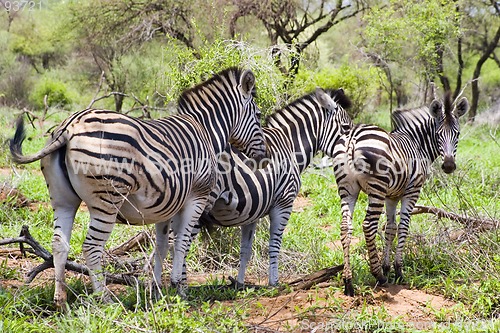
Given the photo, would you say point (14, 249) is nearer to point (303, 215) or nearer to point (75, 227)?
point (75, 227)

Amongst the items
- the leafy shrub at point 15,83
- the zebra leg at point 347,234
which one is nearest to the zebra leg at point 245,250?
the zebra leg at point 347,234

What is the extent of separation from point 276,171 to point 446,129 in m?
1.97

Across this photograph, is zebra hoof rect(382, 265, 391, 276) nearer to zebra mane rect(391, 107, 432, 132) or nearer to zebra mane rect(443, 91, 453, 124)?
zebra mane rect(391, 107, 432, 132)

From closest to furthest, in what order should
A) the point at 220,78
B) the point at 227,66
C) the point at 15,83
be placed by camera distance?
the point at 220,78 < the point at 227,66 < the point at 15,83

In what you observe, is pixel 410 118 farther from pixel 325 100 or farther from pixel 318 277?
pixel 318 277

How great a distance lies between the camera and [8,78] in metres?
28.2

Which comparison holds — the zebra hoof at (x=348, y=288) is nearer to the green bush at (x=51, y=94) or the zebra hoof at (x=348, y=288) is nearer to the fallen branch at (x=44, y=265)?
the fallen branch at (x=44, y=265)

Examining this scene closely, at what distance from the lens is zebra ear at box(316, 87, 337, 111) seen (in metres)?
6.81

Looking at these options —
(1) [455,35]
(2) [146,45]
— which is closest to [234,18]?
(2) [146,45]

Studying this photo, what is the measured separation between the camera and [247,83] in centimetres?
630

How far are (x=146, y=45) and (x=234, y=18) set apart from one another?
495 cm

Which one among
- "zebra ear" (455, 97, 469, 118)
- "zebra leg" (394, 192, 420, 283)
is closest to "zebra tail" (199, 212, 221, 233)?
"zebra leg" (394, 192, 420, 283)

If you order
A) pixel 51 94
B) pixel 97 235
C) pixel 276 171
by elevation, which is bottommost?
pixel 97 235

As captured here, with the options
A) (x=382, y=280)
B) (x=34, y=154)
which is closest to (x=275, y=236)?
(x=382, y=280)
